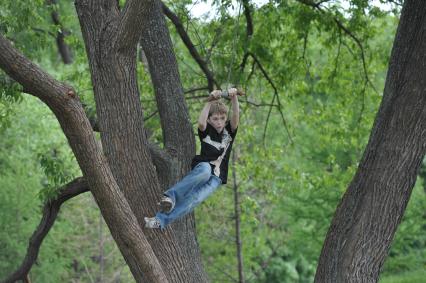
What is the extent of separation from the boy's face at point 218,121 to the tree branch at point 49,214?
1.40 metres

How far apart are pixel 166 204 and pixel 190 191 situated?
346mm

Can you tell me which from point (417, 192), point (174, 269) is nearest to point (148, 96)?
point (174, 269)

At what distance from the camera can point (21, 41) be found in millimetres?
11711

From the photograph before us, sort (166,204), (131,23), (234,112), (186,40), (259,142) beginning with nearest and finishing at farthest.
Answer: (131,23) < (166,204) < (234,112) < (186,40) < (259,142)

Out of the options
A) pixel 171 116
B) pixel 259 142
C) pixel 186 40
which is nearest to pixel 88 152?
pixel 171 116

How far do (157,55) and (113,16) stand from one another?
1457mm

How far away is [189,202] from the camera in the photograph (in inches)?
249

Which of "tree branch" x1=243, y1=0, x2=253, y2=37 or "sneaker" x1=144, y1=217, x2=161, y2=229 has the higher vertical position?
"tree branch" x1=243, y1=0, x2=253, y2=37

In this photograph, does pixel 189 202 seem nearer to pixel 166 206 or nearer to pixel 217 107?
pixel 166 206

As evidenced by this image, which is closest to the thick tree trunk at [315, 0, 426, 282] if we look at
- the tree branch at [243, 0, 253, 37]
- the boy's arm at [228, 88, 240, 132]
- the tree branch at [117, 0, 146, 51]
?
the boy's arm at [228, 88, 240, 132]

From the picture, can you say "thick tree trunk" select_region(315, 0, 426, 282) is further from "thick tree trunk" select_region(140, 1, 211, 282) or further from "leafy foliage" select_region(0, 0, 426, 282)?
"leafy foliage" select_region(0, 0, 426, 282)

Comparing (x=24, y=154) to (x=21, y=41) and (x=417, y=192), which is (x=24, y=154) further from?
(x=417, y=192)

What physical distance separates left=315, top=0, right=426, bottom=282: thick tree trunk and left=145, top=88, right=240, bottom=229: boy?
119cm

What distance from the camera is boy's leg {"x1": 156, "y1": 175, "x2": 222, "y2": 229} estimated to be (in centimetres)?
621
